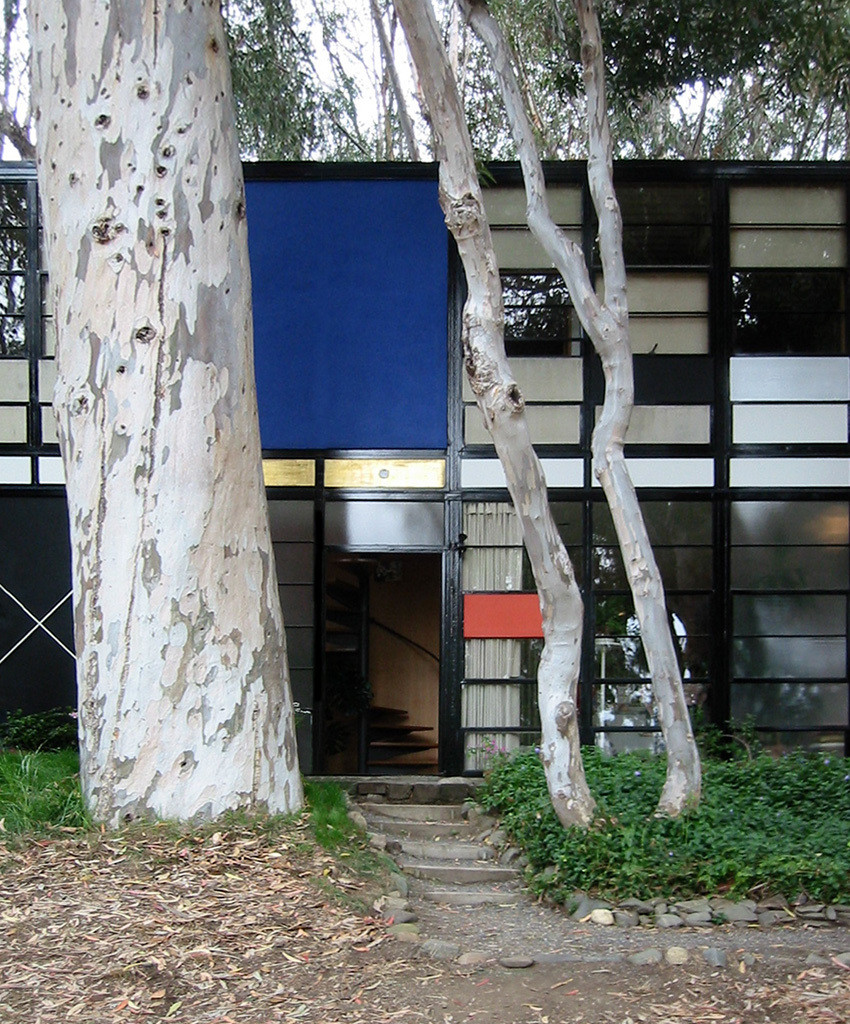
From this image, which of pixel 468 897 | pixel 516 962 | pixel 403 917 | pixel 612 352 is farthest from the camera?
pixel 612 352

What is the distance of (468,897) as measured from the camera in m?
6.45

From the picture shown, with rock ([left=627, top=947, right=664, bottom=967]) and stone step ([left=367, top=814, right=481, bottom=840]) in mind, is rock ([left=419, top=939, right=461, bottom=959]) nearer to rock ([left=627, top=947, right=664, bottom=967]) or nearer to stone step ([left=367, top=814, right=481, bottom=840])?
rock ([left=627, top=947, right=664, bottom=967])

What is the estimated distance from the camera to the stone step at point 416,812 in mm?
8558

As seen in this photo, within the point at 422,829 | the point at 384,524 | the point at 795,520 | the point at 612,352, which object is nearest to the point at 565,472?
the point at 384,524

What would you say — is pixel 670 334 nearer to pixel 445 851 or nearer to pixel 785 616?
pixel 785 616

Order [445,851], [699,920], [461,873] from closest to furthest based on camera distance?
[699,920], [461,873], [445,851]

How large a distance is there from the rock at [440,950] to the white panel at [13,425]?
6.63 m

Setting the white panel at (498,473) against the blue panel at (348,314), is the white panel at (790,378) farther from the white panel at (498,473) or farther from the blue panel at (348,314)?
the blue panel at (348,314)

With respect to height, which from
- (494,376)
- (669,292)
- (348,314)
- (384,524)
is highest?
(669,292)

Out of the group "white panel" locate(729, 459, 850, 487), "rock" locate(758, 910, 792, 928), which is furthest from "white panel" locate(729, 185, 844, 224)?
"rock" locate(758, 910, 792, 928)

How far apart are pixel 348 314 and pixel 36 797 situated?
17.4 ft

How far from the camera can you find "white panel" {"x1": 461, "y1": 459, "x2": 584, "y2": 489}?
31.4 ft

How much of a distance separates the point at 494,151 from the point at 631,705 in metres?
10.6

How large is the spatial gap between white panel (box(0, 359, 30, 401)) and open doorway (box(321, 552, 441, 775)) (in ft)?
10.5
